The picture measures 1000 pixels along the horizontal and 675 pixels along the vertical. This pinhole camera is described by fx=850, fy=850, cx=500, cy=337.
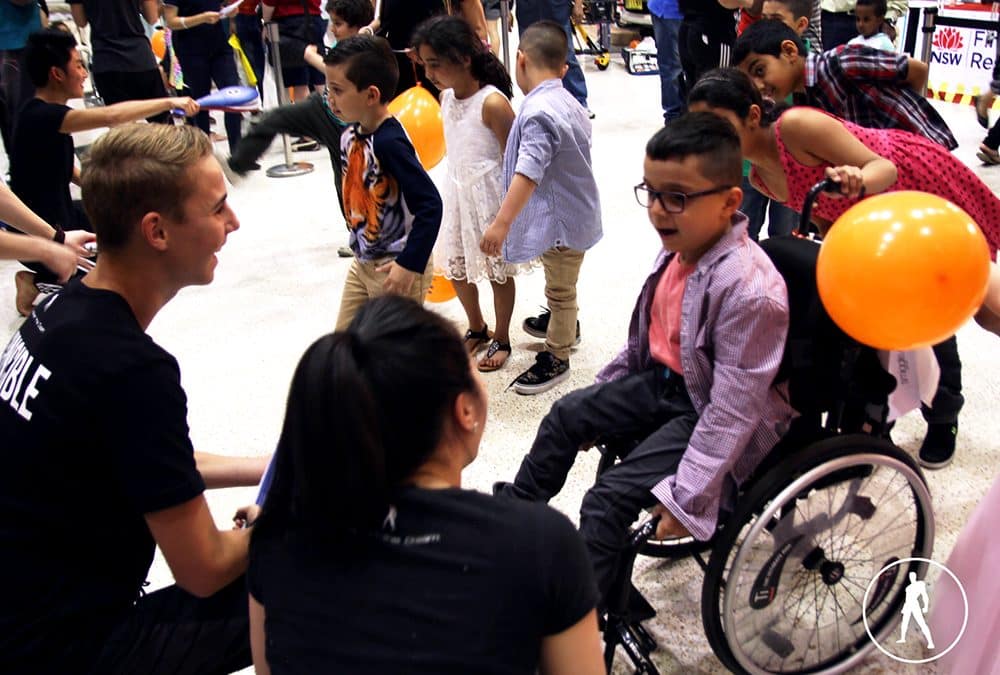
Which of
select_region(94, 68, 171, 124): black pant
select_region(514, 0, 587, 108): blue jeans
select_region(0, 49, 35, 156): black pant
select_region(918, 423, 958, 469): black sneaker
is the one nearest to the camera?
select_region(918, 423, 958, 469): black sneaker

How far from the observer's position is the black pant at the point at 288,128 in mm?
2328

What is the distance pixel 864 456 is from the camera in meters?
1.48

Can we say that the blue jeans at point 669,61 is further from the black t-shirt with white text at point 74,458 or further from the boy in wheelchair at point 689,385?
the black t-shirt with white text at point 74,458

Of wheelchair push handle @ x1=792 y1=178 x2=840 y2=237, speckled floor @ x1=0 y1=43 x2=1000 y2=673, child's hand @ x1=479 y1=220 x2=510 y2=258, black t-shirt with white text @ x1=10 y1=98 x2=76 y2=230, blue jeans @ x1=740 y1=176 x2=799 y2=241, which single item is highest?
wheelchair push handle @ x1=792 y1=178 x2=840 y2=237

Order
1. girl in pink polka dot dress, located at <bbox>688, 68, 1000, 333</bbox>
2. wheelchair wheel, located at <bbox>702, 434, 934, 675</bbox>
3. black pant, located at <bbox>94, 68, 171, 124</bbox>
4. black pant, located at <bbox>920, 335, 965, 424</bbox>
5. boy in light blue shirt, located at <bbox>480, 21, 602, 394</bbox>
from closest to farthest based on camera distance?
1. wheelchair wheel, located at <bbox>702, 434, 934, 675</bbox>
2. girl in pink polka dot dress, located at <bbox>688, 68, 1000, 333</bbox>
3. black pant, located at <bbox>920, 335, 965, 424</bbox>
4. boy in light blue shirt, located at <bbox>480, 21, 602, 394</bbox>
5. black pant, located at <bbox>94, 68, 171, 124</bbox>

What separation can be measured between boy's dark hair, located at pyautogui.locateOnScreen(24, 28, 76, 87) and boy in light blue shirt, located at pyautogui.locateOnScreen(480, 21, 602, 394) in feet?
5.59

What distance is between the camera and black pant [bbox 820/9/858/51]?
491cm

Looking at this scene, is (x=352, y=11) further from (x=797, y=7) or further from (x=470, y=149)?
(x=797, y=7)

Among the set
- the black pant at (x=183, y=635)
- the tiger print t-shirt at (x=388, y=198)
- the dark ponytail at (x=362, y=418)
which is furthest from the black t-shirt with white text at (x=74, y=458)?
the tiger print t-shirt at (x=388, y=198)

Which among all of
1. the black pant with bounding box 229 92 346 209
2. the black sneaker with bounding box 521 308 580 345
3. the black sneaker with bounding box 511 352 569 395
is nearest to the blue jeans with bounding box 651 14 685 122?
the black sneaker with bounding box 521 308 580 345

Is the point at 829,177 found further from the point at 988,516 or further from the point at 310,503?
the point at 310,503

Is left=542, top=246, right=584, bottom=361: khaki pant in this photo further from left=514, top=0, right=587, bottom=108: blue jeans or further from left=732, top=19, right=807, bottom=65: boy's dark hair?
left=514, top=0, right=587, bottom=108: blue jeans

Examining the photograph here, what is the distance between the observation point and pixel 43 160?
323 cm

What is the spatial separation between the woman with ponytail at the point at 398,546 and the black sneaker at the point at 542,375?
1918 millimetres
